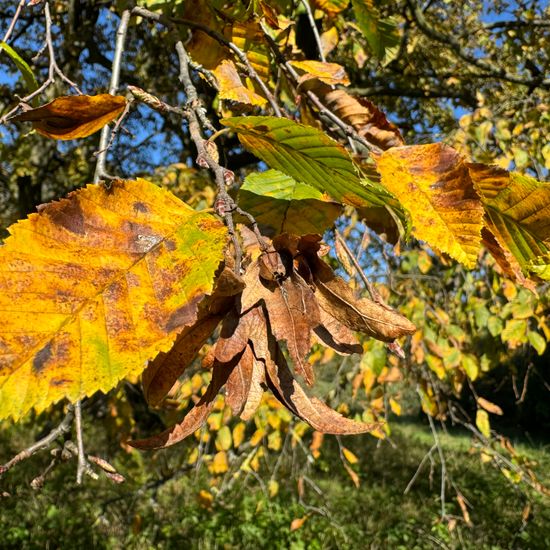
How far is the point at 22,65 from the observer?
500 millimetres

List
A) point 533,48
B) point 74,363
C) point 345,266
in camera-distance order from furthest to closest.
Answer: point 533,48
point 345,266
point 74,363

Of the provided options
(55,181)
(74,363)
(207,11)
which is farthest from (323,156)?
(55,181)

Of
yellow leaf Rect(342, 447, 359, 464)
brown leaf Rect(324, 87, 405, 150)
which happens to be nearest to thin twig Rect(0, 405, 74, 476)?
brown leaf Rect(324, 87, 405, 150)

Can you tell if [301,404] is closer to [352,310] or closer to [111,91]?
[352,310]

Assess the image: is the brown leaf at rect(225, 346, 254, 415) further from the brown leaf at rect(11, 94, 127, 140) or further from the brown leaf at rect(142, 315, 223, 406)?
the brown leaf at rect(11, 94, 127, 140)

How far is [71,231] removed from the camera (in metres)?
0.31

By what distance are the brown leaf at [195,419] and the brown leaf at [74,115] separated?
205 mm

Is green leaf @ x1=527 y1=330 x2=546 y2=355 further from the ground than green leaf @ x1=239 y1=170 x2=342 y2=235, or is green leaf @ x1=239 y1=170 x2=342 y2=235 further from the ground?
green leaf @ x1=239 y1=170 x2=342 y2=235

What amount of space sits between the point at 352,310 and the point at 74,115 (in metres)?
0.24

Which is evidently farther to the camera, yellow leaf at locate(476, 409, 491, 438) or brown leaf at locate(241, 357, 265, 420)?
yellow leaf at locate(476, 409, 491, 438)

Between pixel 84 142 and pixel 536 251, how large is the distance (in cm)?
376

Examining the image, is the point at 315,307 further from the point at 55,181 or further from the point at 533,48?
the point at 55,181

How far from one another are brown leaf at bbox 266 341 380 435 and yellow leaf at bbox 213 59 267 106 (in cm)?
36

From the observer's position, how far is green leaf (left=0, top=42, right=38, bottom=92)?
47 centimetres
